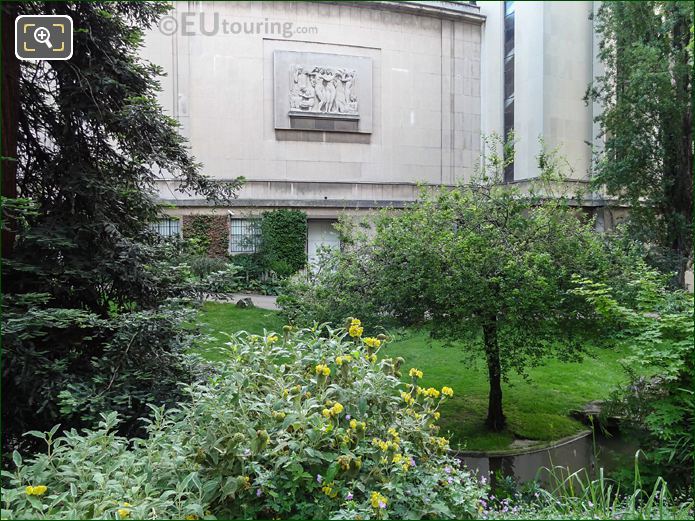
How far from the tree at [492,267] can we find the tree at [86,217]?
7.19 feet

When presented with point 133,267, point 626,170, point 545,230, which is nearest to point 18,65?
point 133,267

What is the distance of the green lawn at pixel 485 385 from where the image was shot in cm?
654

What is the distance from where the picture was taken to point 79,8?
393 centimetres

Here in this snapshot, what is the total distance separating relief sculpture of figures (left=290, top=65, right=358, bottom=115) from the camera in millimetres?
16109

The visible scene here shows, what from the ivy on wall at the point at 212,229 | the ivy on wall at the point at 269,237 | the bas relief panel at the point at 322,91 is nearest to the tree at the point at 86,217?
the ivy on wall at the point at 269,237

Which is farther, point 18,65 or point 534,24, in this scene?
point 18,65

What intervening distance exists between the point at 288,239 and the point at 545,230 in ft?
36.8

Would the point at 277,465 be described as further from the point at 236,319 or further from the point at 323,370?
the point at 236,319

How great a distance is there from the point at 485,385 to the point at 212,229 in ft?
35.9

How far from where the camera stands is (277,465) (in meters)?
2.15

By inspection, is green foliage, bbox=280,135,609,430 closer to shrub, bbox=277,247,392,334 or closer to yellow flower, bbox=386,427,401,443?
shrub, bbox=277,247,392,334

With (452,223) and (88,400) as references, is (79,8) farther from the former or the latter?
(452,223)

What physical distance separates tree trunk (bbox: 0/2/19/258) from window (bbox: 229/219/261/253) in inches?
470

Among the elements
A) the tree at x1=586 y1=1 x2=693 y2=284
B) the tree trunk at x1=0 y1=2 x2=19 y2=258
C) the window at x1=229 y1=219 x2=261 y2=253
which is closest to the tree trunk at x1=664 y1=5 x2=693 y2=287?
the tree at x1=586 y1=1 x2=693 y2=284
